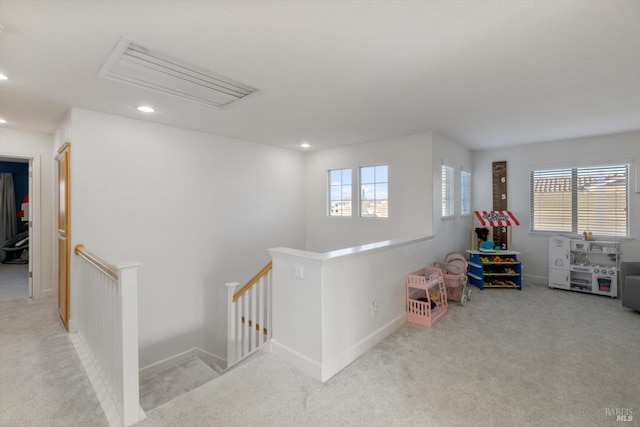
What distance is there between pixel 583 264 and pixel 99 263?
643 centimetres

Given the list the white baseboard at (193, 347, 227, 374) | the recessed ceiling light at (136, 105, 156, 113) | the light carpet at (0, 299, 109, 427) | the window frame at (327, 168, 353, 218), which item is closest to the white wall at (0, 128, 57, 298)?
the light carpet at (0, 299, 109, 427)

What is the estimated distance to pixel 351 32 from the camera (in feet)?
5.89

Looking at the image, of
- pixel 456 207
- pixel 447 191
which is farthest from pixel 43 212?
pixel 456 207

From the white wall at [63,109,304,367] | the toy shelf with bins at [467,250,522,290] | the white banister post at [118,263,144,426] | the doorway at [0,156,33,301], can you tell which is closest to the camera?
the white banister post at [118,263,144,426]

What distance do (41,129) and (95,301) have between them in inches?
127

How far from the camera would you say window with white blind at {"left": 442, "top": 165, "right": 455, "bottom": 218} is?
4629 mm

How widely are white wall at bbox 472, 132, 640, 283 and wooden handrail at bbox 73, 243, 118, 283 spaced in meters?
5.97

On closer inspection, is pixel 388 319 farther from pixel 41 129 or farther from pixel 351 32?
pixel 41 129

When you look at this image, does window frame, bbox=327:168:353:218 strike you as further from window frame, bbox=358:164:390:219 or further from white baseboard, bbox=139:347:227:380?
white baseboard, bbox=139:347:227:380

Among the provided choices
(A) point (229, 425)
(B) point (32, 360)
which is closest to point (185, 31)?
(A) point (229, 425)

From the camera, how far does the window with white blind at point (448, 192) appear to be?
182 inches

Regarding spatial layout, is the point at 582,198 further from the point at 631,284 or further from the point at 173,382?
the point at 173,382

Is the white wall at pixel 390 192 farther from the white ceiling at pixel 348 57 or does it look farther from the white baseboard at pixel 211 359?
the white baseboard at pixel 211 359

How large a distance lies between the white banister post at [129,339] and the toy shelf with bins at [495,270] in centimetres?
482
